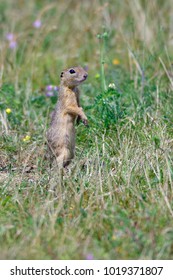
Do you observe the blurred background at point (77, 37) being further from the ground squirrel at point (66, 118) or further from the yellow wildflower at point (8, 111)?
the ground squirrel at point (66, 118)

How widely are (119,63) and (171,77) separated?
151cm

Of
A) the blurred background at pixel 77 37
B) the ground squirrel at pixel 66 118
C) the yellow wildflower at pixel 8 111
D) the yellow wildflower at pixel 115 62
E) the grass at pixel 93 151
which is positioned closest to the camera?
the grass at pixel 93 151

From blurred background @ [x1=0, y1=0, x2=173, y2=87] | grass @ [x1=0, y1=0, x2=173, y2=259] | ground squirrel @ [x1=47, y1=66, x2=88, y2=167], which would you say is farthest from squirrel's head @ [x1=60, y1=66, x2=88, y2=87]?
blurred background @ [x1=0, y1=0, x2=173, y2=87]

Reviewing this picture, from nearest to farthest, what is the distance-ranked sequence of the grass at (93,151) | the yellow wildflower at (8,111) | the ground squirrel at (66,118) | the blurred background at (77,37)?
the grass at (93,151), the ground squirrel at (66,118), the yellow wildflower at (8,111), the blurred background at (77,37)

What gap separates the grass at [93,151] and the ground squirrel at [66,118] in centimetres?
13

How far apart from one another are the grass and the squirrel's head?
41cm

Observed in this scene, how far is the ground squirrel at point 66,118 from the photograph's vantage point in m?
6.18

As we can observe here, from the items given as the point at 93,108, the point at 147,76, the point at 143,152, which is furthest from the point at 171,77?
the point at 143,152

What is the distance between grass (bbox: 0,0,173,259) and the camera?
15.7 feet

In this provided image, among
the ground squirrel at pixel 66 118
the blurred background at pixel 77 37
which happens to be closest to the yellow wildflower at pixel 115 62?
the blurred background at pixel 77 37

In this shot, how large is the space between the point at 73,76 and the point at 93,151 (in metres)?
0.67

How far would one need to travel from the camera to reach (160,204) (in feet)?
16.7

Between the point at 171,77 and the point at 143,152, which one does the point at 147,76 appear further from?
the point at 143,152

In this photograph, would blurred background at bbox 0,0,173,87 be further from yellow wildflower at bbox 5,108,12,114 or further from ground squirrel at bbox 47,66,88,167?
ground squirrel at bbox 47,66,88,167
